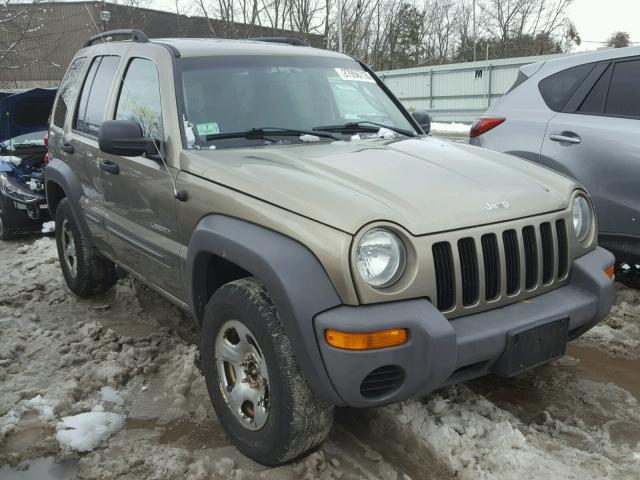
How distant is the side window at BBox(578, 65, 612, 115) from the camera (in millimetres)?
4410

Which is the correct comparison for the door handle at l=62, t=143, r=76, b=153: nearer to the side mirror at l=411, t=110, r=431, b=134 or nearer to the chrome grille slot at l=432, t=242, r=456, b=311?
the side mirror at l=411, t=110, r=431, b=134

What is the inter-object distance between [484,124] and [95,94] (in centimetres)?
312

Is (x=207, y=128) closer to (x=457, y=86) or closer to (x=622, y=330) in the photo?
(x=622, y=330)

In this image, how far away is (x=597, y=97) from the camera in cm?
445

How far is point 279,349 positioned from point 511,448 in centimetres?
115

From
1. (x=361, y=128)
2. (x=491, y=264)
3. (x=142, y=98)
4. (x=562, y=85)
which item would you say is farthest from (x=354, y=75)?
(x=491, y=264)

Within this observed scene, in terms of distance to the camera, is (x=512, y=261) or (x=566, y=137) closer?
(x=512, y=261)

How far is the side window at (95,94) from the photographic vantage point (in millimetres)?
4074

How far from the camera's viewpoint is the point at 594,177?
422 cm

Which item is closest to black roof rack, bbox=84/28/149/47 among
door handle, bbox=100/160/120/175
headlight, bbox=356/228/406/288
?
door handle, bbox=100/160/120/175

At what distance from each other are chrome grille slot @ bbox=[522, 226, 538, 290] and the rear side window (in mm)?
2436

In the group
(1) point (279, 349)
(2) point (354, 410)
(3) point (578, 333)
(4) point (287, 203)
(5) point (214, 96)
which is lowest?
(2) point (354, 410)

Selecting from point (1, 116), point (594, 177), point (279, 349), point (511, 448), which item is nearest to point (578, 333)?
point (511, 448)

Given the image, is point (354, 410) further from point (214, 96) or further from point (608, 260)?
point (214, 96)
